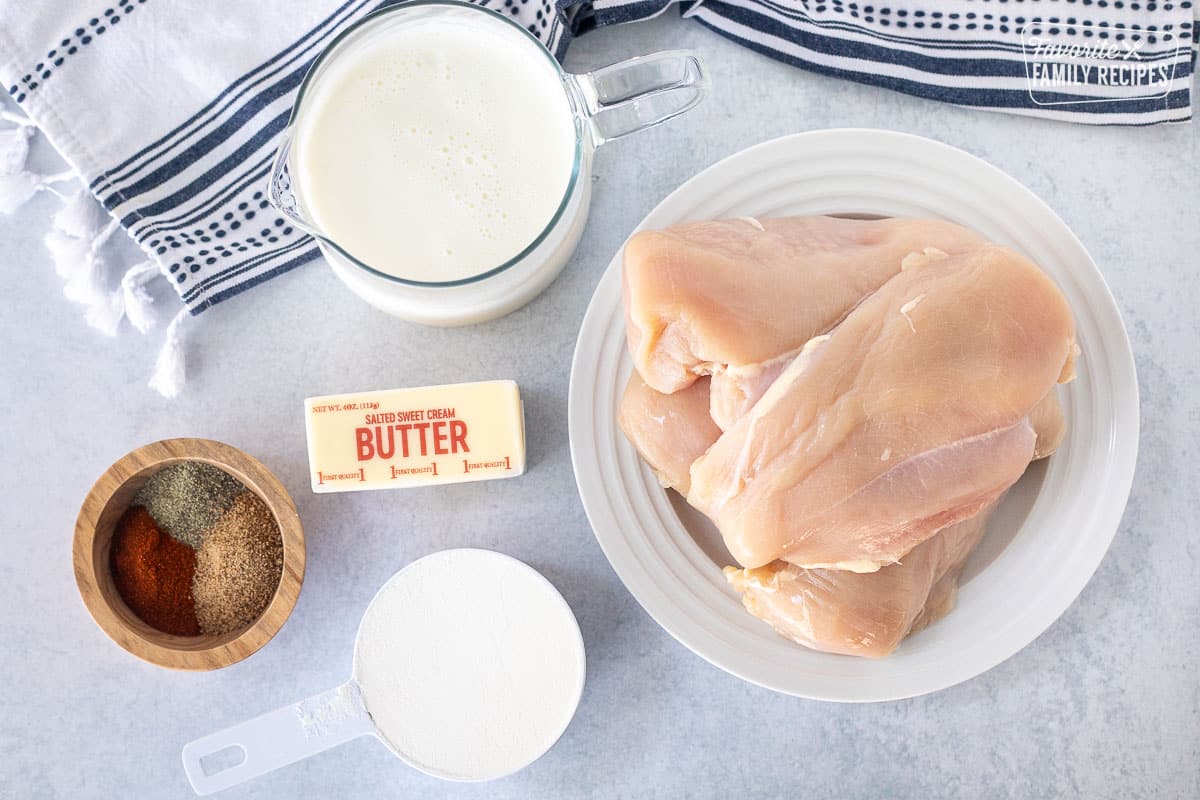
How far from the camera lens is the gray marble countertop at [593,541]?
54.7 inches

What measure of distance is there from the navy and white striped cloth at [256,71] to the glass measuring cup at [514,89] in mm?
158

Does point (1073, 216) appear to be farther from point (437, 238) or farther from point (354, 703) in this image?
point (354, 703)

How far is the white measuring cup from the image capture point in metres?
1.30

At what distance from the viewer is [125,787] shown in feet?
4.64

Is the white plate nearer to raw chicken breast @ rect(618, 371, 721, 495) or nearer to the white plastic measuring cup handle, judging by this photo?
raw chicken breast @ rect(618, 371, 721, 495)

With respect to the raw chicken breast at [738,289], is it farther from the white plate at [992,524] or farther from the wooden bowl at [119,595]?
the wooden bowl at [119,595]

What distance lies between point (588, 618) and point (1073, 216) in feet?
3.10

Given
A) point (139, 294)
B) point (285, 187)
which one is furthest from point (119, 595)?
point (285, 187)

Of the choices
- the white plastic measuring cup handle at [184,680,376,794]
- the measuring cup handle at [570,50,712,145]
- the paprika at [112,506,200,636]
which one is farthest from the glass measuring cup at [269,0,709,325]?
the white plastic measuring cup handle at [184,680,376,794]

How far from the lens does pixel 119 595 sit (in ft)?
4.33

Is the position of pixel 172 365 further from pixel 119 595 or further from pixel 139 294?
pixel 119 595

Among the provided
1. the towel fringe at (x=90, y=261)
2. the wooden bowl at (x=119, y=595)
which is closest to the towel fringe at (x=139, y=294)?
the towel fringe at (x=90, y=261)

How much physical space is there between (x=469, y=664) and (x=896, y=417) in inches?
26.7

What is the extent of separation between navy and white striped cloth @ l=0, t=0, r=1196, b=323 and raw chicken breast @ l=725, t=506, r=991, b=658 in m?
0.69
